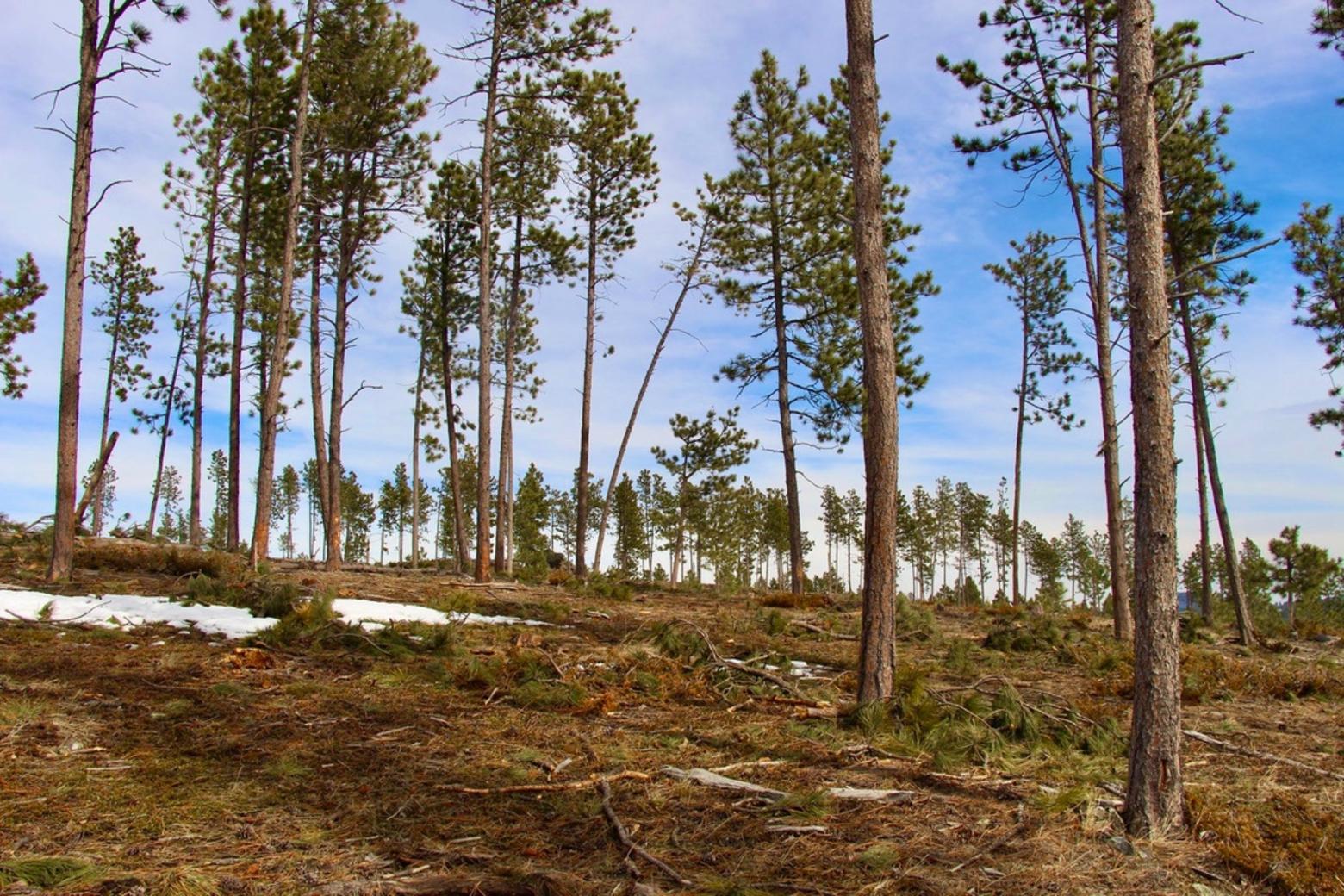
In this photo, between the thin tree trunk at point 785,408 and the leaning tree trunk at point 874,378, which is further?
the thin tree trunk at point 785,408

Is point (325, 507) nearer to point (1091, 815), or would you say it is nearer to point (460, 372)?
point (460, 372)

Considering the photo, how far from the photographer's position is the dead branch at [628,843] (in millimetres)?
3001

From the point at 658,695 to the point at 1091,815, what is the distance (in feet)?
11.2

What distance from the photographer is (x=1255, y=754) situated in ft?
16.5

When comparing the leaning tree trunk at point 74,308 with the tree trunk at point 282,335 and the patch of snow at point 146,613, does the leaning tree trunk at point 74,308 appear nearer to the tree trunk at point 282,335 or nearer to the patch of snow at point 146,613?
the patch of snow at point 146,613

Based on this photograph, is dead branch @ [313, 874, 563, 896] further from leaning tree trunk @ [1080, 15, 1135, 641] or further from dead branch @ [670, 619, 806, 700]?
leaning tree trunk @ [1080, 15, 1135, 641]

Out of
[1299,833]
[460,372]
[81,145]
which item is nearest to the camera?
[1299,833]

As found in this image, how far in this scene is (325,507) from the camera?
54.8 ft

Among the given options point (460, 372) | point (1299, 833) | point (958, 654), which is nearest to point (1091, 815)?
point (1299, 833)

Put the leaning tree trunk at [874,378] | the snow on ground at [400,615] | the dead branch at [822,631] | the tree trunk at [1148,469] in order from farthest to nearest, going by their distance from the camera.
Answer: the dead branch at [822,631]
the snow on ground at [400,615]
the leaning tree trunk at [874,378]
the tree trunk at [1148,469]

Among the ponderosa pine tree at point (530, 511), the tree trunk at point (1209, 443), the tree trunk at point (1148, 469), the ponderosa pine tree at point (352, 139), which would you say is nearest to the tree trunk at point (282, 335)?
the ponderosa pine tree at point (352, 139)

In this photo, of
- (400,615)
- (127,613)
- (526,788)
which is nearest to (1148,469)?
(526,788)

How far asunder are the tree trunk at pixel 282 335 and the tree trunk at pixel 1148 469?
12.8 meters

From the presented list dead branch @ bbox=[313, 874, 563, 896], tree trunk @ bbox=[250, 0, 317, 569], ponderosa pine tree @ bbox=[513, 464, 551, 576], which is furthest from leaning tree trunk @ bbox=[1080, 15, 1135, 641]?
ponderosa pine tree @ bbox=[513, 464, 551, 576]
